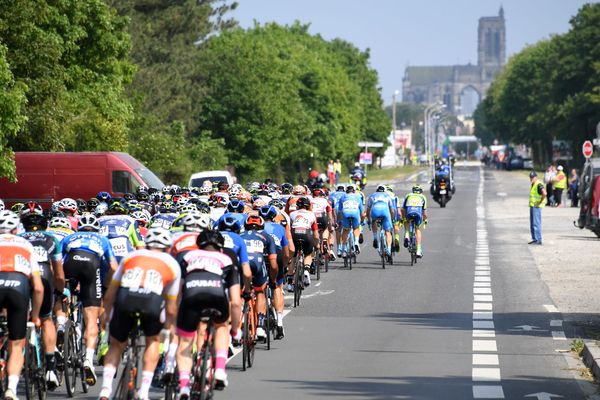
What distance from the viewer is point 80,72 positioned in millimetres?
50031

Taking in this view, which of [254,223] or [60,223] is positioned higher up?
[60,223]

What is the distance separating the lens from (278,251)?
1791 cm

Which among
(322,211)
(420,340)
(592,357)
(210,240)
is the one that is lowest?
(420,340)

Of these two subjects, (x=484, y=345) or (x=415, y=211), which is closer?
(x=484, y=345)

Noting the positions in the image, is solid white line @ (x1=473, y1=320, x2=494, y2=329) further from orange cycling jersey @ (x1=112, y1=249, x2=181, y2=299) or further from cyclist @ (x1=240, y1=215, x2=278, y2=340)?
orange cycling jersey @ (x1=112, y1=249, x2=181, y2=299)

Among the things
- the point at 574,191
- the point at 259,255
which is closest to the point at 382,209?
the point at 259,255

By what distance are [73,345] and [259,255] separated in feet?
8.90

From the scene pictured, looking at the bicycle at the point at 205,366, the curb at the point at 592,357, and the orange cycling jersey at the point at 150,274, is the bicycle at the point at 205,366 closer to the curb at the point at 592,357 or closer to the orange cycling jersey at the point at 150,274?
the orange cycling jersey at the point at 150,274

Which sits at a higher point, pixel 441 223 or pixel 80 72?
pixel 80 72

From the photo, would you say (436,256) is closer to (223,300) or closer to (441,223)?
(441,223)

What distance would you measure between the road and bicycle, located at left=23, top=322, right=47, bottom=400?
0.67 m

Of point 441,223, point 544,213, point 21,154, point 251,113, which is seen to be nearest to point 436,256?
point 21,154

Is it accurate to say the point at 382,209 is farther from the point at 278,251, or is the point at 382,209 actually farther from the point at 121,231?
the point at 121,231

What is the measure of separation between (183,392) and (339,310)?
11.3 metres
